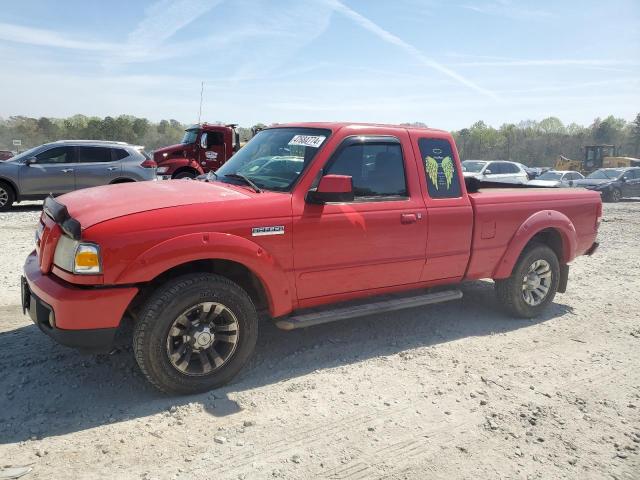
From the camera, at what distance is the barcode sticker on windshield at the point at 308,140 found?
163 inches

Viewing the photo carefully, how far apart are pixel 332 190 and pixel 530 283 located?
2.92 meters

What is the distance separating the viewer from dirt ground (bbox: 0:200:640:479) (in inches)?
112

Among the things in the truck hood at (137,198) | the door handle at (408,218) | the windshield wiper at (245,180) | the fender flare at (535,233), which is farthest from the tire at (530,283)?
the truck hood at (137,198)

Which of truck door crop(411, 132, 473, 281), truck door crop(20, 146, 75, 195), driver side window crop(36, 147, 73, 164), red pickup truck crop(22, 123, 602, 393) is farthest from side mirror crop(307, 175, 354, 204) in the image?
driver side window crop(36, 147, 73, 164)

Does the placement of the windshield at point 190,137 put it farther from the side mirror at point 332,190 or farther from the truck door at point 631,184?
the truck door at point 631,184

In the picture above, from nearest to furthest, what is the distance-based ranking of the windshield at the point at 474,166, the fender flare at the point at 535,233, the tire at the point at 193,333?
1. the tire at the point at 193,333
2. the fender flare at the point at 535,233
3. the windshield at the point at 474,166

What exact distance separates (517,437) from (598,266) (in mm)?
5839

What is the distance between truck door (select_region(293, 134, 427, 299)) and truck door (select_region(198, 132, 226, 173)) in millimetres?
13012

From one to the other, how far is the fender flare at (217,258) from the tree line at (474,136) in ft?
170

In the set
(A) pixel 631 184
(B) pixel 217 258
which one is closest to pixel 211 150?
(B) pixel 217 258

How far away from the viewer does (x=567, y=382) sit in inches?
156

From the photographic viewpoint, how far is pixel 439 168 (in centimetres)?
472

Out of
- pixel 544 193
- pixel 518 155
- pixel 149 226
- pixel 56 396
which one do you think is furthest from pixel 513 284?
pixel 518 155

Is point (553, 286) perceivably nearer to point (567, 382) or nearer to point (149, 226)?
point (567, 382)
